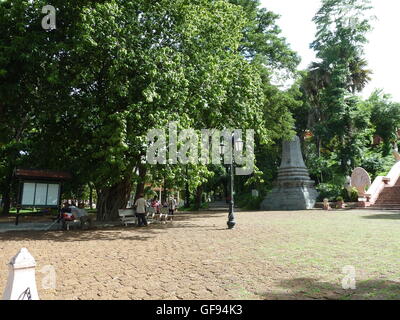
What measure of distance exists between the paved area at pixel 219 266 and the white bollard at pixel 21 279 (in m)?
1.61

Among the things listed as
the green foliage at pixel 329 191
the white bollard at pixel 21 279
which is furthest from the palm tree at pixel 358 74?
the white bollard at pixel 21 279

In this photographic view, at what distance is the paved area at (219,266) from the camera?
525cm

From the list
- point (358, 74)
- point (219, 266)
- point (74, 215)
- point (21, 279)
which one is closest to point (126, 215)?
point (74, 215)

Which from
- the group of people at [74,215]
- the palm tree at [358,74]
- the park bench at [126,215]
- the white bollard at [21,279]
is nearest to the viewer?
the white bollard at [21,279]

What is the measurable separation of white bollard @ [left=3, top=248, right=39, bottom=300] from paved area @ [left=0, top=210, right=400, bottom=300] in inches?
63.3

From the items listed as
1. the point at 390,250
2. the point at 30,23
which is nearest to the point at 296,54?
the point at 30,23

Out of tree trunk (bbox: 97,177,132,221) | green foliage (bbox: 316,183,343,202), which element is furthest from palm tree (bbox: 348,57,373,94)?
tree trunk (bbox: 97,177,132,221)

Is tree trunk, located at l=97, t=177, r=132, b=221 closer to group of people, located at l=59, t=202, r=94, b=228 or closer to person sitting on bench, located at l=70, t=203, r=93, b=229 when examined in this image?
person sitting on bench, located at l=70, t=203, r=93, b=229

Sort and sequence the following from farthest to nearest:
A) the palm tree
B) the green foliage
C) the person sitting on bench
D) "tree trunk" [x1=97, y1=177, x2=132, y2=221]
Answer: the palm tree → the green foliage → "tree trunk" [x1=97, y1=177, x2=132, y2=221] → the person sitting on bench

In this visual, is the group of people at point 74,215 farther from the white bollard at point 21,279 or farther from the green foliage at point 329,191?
the green foliage at point 329,191

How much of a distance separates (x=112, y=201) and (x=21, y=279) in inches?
596

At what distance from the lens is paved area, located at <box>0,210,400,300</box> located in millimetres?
5250

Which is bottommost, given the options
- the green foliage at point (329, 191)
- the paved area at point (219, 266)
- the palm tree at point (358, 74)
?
the paved area at point (219, 266)
